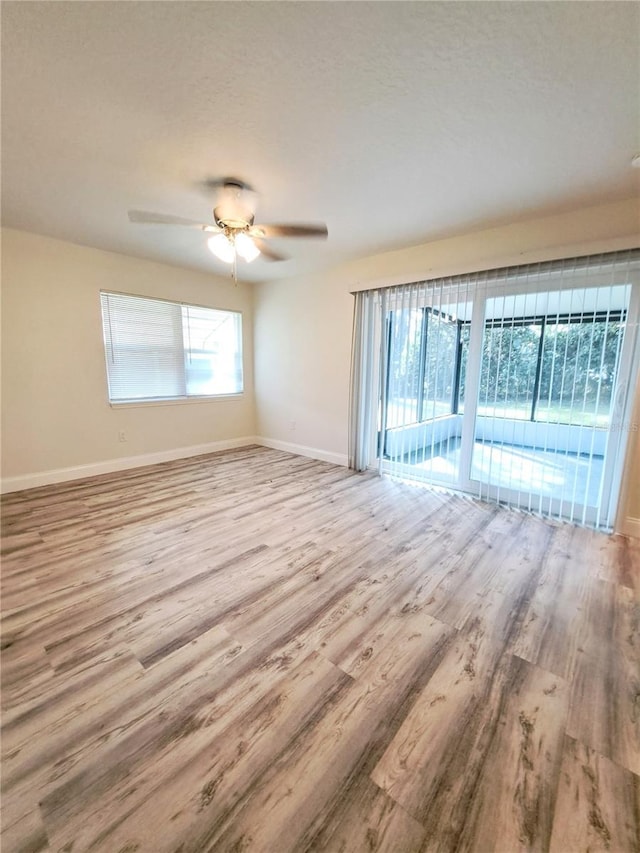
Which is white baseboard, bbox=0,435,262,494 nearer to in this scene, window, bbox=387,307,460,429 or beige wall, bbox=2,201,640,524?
beige wall, bbox=2,201,640,524

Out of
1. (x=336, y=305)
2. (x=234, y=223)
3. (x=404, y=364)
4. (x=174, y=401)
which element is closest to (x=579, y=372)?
(x=404, y=364)

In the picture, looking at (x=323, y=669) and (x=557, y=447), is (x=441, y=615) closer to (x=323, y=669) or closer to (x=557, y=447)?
(x=323, y=669)

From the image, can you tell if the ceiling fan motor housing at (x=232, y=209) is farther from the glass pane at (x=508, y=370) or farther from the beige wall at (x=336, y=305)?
the glass pane at (x=508, y=370)

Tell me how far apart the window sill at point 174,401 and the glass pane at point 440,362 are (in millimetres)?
3013

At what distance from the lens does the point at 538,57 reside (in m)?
1.40

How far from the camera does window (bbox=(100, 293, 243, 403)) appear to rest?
4.05 m

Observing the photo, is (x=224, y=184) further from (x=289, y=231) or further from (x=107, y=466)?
(x=107, y=466)

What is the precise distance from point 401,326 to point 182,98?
268cm

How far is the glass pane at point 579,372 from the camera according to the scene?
263 centimetres

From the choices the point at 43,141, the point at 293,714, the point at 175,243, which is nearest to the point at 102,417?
the point at 175,243

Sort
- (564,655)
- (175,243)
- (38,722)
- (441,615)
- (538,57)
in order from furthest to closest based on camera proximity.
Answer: (175,243) < (441,615) < (564,655) < (538,57) < (38,722)

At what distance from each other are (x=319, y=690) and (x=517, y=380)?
2818mm

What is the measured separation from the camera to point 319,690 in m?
1.39

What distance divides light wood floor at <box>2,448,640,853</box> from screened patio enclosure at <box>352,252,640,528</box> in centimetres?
62
